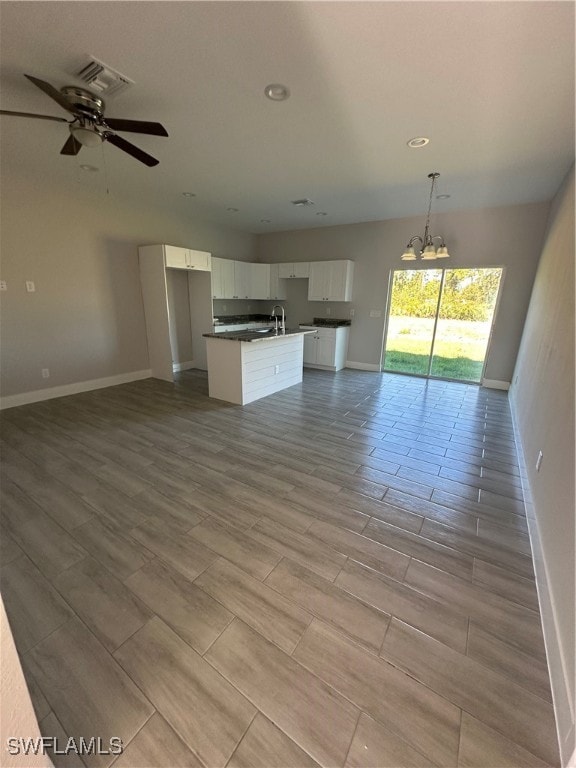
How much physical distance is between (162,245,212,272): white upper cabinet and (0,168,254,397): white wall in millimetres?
669

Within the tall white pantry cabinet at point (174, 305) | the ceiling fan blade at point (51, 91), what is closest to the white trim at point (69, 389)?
the tall white pantry cabinet at point (174, 305)

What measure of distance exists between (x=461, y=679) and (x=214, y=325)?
5.60 m

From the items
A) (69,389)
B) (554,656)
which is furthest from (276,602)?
(69,389)

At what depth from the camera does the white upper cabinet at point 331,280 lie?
6.05 metres

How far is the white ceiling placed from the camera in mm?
1604

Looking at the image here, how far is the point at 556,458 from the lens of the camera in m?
1.82

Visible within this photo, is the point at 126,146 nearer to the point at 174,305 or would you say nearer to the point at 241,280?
the point at 174,305

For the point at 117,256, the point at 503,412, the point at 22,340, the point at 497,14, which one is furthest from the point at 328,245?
the point at 22,340

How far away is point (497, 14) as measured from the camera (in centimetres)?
154

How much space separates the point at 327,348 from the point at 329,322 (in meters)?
0.72

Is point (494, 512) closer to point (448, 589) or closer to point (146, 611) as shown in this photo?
point (448, 589)

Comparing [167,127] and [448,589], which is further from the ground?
[167,127]

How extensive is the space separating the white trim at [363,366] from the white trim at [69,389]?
13.3 feet

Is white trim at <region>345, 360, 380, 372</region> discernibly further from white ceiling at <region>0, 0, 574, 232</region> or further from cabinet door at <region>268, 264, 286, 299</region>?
white ceiling at <region>0, 0, 574, 232</region>
